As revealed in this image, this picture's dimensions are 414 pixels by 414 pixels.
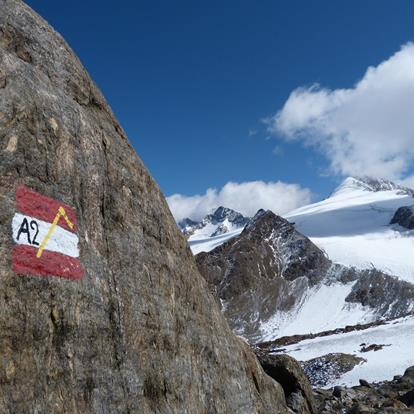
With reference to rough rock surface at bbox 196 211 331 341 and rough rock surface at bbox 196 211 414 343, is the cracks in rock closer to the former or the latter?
rough rock surface at bbox 196 211 414 343

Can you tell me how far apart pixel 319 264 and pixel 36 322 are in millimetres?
148059

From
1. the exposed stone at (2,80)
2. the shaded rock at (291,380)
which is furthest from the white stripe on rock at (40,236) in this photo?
the shaded rock at (291,380)

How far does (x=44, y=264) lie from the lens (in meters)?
8.60

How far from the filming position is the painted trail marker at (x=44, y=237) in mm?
8266

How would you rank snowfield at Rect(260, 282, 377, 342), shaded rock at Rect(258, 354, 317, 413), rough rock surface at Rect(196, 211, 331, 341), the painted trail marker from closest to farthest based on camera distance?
the painted trail marker < shaded rock at Rect(258, 354, 317, 413) < snowfield at Rect(260, 282, 377, 342) < rough rock surface at Rect(196, 211, 331, 341)

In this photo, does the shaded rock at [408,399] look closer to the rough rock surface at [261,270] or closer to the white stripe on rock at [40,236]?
the white stripe on rock at [40,236]

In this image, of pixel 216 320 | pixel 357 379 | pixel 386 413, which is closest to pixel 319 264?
pixel 357 379

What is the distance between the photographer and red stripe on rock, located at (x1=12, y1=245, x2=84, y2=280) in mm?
8102

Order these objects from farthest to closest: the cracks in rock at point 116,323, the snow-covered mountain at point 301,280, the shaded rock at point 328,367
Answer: the snow-covered mountain at point 301,280 → the shaded rock at point 328,367 → the cracks in rock at point 116,323

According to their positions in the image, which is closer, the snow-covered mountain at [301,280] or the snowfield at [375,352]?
the snowfield at [375,352]

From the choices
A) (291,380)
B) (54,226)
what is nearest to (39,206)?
(54,226)

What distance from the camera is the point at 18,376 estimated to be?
7547 millimetres

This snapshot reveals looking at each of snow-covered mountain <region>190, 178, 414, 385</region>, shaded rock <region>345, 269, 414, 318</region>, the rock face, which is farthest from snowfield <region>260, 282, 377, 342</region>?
the rock face

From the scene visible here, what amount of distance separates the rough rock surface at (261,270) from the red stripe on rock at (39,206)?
379 ft
